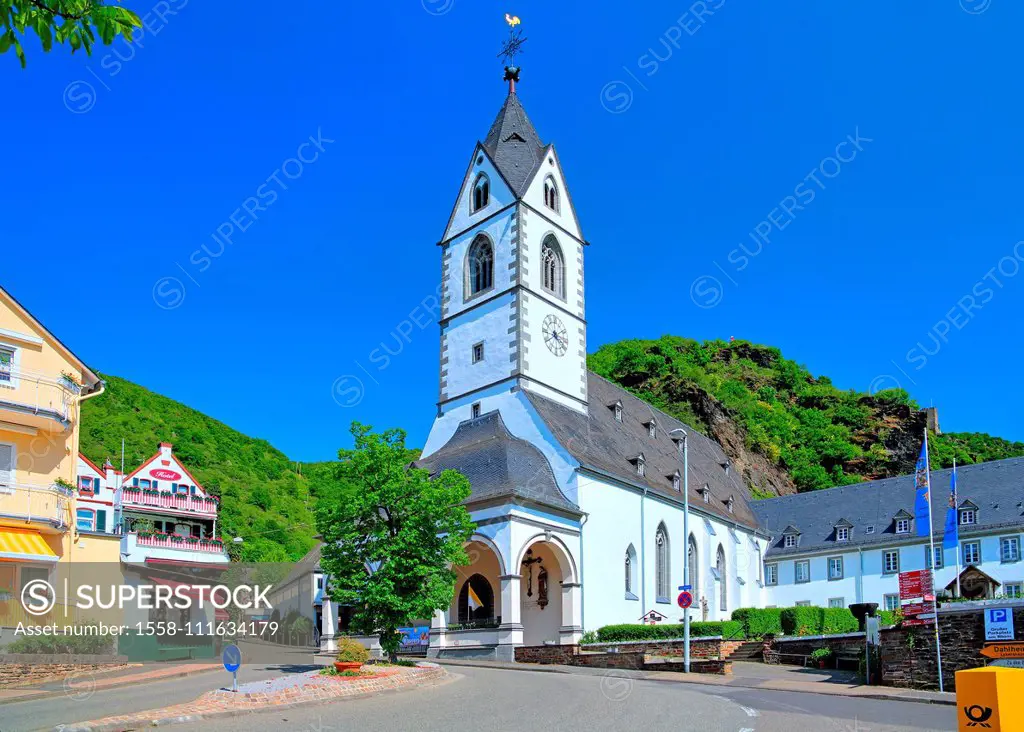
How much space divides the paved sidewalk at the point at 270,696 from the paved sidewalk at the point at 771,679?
7.27m

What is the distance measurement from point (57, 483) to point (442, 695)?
49.3 ft

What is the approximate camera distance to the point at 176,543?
132 feet

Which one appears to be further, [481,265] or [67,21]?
[481,265]

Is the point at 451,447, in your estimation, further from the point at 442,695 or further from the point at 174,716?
the point at 174,716

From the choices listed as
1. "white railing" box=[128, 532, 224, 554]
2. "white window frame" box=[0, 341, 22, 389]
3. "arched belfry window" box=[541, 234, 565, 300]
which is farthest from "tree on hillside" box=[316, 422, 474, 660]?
"arched belfry window" box=[541, 234, 565, 300]

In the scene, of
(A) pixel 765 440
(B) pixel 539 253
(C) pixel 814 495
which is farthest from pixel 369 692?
(A) pixel 765 440

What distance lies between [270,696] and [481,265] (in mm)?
28741

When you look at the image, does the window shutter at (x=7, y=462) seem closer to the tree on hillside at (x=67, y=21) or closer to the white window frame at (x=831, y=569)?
the tree on hillside at (x=67, y=21)

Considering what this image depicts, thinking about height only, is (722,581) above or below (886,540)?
below

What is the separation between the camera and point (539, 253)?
1634 inches

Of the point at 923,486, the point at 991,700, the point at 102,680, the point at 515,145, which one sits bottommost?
the point at 102,680

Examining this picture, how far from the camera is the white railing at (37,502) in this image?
25.8m

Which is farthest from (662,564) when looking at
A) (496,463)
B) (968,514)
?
(968,514)

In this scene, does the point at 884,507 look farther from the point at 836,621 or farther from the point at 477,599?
the point at 477,599
